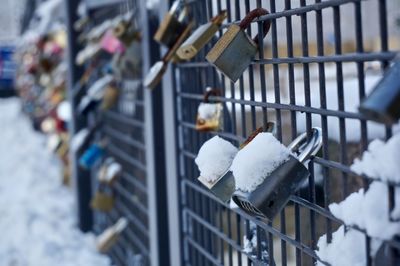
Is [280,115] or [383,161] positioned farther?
[280,115]

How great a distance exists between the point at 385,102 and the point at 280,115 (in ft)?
1.63

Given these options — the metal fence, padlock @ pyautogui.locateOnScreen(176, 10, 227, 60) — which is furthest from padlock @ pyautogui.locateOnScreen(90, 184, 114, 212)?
padlock @ pyautogui.locateOnScreen(176, 10, 227, 60)

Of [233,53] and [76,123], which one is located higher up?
[233,53]

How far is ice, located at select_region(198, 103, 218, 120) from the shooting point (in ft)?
A: 5.40

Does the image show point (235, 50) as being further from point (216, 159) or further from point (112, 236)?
point (112, 236)

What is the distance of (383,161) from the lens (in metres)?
0.90

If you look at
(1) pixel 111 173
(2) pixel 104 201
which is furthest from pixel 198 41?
(2) pixel 104 201

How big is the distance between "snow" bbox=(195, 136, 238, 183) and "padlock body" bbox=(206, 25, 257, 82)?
160mm

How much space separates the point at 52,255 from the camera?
3.72 m

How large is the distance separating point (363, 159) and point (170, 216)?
4.44 ft

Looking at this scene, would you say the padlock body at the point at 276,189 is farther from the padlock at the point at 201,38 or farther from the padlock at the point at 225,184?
the padlock at the point at 201,38

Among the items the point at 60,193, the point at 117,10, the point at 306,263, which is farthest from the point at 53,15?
the point at 306,263

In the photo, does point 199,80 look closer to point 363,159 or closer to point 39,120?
point 363,159

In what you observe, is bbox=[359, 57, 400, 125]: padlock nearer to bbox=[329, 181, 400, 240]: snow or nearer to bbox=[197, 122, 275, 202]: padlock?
bbox=[329, 181, 400, 240]: snow
